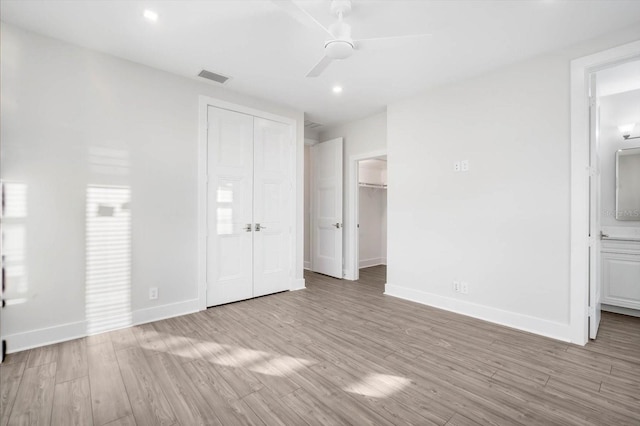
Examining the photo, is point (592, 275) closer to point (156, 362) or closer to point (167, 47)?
point (156, 362)

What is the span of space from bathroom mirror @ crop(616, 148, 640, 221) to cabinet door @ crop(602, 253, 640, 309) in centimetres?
55

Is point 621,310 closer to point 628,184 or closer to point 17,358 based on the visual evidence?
point 628,184

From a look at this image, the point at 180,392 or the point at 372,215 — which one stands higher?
the point at 372,215

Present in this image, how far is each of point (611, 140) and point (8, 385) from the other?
261 inches

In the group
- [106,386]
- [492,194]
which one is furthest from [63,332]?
[492,194]

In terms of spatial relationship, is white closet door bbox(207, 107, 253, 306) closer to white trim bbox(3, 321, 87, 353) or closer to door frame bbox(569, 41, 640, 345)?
white trim bbox(3, 321, 87, 353)

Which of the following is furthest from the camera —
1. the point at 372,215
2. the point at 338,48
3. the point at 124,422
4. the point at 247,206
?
the point at 372,215

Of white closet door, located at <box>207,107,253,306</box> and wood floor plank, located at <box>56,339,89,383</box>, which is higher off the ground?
white closet door, located at <box>207,107,253,306</box>

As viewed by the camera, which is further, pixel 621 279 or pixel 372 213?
pixel 372 213

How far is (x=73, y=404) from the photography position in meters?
1.96

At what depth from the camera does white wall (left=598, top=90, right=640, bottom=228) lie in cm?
378

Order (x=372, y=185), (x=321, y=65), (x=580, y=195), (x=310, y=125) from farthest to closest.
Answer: (x=372, y=185), (x=310, y=125), (x=580, y=195), (x=321, y=65)

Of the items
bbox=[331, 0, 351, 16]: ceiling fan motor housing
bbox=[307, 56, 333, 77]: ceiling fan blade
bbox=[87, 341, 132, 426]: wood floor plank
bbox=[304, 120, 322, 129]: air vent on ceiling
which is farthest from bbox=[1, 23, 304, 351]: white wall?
bbox=[331, 0, 351, 16]: ceiling fan motor housing

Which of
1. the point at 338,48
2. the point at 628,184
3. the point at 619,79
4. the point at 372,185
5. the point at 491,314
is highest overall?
the point at 619,79
